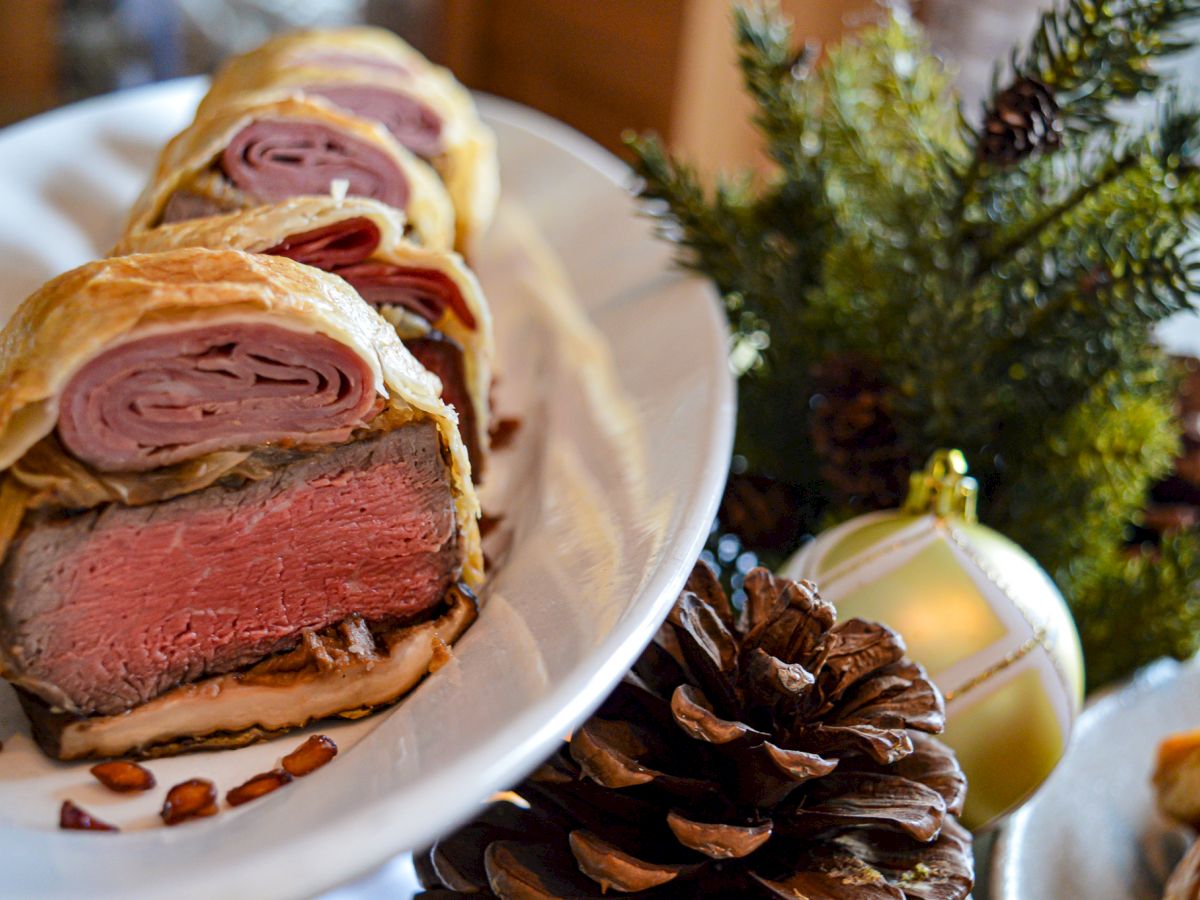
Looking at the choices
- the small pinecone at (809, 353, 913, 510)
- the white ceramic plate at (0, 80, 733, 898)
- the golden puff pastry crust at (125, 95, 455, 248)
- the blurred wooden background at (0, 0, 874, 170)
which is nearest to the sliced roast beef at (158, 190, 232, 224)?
the golden puff pastry crust at (125, 95, 455, 248)

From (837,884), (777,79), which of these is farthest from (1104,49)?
(837,884)

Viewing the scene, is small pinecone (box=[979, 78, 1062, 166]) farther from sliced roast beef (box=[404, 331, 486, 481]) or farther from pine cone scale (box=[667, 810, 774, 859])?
pine cone scale (box=[667, 810, 774, 859])

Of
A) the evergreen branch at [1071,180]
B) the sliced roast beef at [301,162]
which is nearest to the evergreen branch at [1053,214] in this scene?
the evergreen branch at [1071,180]

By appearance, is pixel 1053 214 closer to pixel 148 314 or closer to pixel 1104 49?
pixel 1104 49

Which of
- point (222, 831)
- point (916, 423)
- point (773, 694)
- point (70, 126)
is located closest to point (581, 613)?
point (773, 694)

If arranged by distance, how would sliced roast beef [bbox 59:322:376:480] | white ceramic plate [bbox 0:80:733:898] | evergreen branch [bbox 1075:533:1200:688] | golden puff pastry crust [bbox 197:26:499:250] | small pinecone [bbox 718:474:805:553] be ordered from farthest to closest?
golden puff pastry crust [bbox 197:26:499:250] < small pinecone [bbox 718:474:805:553] < evergreen branch [bbox 1075:533:1200:688] < sliced roast beef [bbox 59:322:376:480] < white ceramic plate [bbox 0:80:733:898]

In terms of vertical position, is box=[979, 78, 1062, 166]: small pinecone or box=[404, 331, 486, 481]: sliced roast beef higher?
box=[979, 78, 1062, 166]: small pinecone

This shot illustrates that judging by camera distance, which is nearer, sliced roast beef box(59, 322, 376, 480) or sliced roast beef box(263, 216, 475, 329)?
sliced roast beef box(59, 322, 376, 480)

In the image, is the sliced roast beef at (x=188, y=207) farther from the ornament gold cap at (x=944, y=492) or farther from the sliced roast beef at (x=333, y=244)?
the ornament gold cap at (x=944, y=492)
